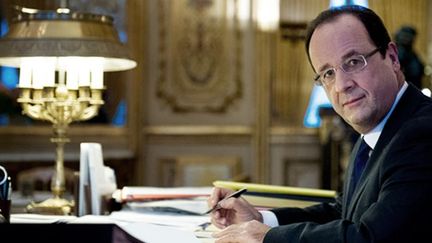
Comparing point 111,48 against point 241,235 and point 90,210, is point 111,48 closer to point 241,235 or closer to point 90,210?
point 90,210

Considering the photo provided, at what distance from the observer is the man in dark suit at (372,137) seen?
152 cm

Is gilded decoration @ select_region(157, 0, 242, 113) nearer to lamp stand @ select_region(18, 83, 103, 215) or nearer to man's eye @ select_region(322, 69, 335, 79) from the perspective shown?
lamp stand @ select_region(18, 83, 103, 215)

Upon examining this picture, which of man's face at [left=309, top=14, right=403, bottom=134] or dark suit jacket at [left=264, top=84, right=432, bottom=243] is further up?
man's face at [left=309, top=14, right=403, bottom=134]

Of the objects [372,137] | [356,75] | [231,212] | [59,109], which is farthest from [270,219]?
[59,109]

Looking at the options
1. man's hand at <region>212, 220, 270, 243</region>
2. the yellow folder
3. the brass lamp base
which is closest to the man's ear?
man's hand at <region>212, 220, 270, 243</region>

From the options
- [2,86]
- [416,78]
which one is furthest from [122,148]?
[416,78]

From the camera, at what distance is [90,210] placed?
2.35 meters

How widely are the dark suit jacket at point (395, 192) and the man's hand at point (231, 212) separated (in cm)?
34

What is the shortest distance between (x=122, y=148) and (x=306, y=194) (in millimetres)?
4081

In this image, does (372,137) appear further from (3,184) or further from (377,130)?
(3,184)

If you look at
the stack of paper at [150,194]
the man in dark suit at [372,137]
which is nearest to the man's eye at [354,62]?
the man in dark suit at [372,137]

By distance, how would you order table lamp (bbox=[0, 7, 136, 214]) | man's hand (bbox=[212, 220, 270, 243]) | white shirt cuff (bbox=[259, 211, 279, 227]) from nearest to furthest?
man's hand (bbox=[212, 220, 270, 243])
white shirt cuff (bbox=[259, 211, 279, 227])
table lamp (bbox=[0, 7, 136, 214])

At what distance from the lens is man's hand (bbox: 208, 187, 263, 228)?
206cm

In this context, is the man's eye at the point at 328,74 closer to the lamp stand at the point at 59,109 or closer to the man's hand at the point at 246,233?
the man's hand at the point at 246,233
